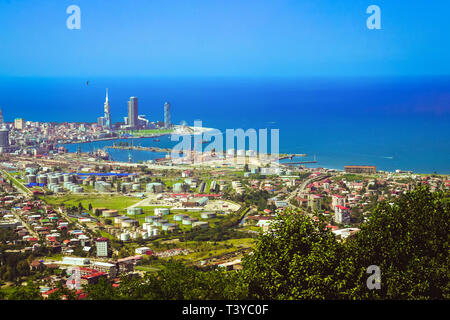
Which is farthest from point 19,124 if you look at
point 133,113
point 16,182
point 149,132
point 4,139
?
point 16,182

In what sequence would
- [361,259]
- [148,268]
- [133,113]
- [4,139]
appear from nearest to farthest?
[361,259] → [148,268] → [4,139] → [133,113]

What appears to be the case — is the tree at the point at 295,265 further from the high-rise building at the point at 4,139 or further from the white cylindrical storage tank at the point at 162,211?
the high-rise building at the point at 4,139

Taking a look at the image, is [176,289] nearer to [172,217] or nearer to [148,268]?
[148,268]

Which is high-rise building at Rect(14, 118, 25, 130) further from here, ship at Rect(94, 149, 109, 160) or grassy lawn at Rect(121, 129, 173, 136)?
ship at Rect(94, 149, 109, 160)

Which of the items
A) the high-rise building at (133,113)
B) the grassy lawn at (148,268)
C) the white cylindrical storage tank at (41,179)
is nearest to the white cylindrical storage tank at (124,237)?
the grassy lawn at (148,268)

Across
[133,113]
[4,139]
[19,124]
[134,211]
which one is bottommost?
[134,211]

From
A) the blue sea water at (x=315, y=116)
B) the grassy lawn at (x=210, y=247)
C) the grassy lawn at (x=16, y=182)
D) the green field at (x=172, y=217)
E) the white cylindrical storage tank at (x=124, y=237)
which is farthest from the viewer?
the blue sea water at (x=315, y=116)

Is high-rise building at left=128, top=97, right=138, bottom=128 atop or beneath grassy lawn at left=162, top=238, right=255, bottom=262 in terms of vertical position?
atop

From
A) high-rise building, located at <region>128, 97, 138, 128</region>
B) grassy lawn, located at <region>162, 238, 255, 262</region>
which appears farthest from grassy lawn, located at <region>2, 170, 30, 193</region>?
high-rise building, located at <region>128, 97, 138, 128</region>
